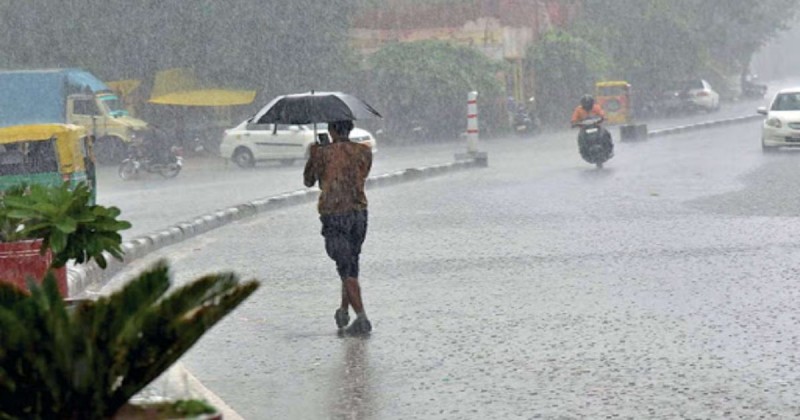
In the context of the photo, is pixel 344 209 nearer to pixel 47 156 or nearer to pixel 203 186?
pixel 47 156

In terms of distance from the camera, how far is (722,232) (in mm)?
15711

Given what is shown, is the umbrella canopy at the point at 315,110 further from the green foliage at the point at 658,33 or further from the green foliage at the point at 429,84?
the green foliage at the point at 658,33

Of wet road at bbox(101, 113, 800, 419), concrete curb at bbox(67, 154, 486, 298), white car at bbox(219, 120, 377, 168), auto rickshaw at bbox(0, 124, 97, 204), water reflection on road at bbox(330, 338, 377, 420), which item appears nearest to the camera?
water reflection on road at bbox(330, 338, 377, 420)

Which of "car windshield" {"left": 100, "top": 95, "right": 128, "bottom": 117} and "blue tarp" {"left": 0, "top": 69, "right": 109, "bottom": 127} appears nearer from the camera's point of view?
"blue tarp" {"left": 0, "top": 69, "right": 109, "bottom": 127}

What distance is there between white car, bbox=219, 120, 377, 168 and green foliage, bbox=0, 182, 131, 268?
27031 millimetres

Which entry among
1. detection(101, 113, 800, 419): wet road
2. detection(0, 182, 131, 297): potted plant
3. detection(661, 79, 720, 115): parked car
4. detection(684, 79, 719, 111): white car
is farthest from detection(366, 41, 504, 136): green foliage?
detection(0, 182, 131, 297): potted plant

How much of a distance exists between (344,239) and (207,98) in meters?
31.0

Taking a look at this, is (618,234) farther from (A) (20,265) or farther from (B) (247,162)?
(B) (247,162)

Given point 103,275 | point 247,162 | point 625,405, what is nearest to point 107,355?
point 625,405

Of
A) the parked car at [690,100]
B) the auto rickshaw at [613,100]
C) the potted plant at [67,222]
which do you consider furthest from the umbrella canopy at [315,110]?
the parked car at [690,100]

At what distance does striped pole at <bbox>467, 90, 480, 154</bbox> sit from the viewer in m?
28.1

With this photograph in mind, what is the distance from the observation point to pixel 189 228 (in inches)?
700

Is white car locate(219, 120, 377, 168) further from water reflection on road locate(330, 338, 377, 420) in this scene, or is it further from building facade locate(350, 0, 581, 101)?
water reflection on road locate(330, 338, 377, 420)

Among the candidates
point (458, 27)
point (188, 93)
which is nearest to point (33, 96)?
point (188, 93)
